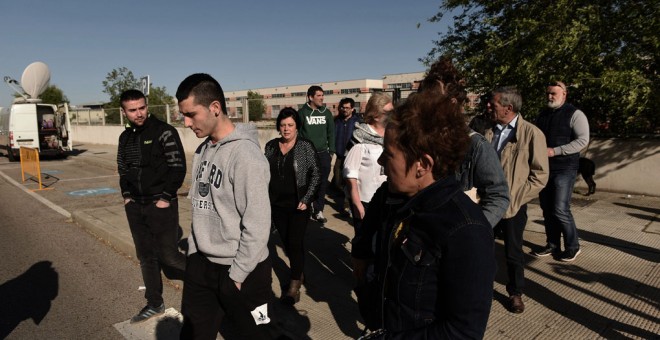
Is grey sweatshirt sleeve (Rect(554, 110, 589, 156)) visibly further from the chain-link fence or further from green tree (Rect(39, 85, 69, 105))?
green tree (Rect(39, 85, 69, 105))

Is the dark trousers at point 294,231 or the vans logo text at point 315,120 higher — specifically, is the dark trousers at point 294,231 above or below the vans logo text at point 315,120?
below

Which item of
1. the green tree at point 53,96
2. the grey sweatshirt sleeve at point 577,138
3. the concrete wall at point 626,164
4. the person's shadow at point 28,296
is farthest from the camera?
the green tree at point 53,96

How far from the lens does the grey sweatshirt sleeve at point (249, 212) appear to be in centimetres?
224

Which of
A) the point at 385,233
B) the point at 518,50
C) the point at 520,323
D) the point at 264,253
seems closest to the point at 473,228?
the point at 385,233

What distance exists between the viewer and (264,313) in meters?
2.38

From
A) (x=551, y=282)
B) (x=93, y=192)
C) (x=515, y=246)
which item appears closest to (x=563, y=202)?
(x=551, y=282)

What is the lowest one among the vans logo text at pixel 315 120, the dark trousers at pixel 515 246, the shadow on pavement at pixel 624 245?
the shadow on pavement at pixel 624 245

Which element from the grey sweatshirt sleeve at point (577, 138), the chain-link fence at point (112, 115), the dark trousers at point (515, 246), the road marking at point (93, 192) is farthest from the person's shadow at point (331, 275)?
the chain-link fence at point (112, 115)

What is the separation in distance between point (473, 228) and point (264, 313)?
1.49 metres

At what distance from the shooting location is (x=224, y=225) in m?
2.32

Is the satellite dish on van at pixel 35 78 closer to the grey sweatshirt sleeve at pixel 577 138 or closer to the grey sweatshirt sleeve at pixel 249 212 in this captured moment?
the grey sweatshirt sleeve at pixel 249 212

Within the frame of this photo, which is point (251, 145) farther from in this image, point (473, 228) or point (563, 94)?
point (563, 94)

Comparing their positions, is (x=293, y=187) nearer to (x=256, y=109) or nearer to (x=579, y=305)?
(x=579, y=305)

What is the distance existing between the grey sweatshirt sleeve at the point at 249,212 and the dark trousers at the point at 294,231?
1653 mm
